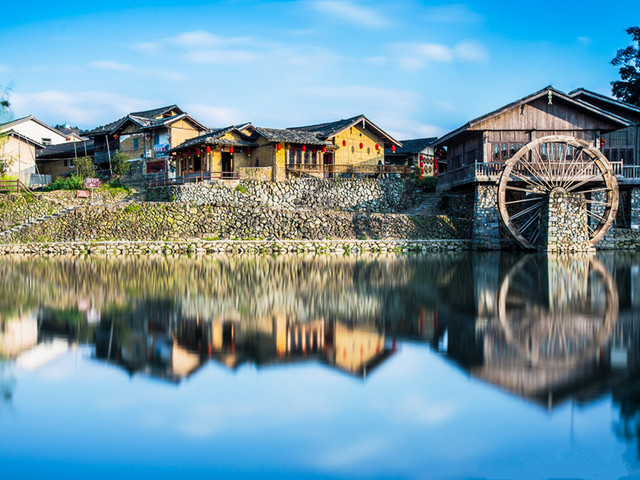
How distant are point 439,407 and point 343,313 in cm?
543

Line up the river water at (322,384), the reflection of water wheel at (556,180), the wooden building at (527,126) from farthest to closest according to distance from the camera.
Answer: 1. the wooden building at (527,126)
2. the reflection of water wheel at (556,180)
3. the river water at (322,384)

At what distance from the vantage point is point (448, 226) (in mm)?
31391

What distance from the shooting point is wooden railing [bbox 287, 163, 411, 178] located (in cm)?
3653

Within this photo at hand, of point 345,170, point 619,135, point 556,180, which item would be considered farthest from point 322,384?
point 345,170

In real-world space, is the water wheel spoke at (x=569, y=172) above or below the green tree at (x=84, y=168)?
below

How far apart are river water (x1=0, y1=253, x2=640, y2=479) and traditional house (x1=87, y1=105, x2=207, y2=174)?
28.5 metres

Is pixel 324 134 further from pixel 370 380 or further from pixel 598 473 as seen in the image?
pixel 598 473

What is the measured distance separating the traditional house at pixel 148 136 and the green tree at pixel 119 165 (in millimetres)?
1822

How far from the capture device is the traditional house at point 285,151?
3581cm

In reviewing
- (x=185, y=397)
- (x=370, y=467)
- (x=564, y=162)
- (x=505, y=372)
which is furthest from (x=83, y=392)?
(x=564, y=162)

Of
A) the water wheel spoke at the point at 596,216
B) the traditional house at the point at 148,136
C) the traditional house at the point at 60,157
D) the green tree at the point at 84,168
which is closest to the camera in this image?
the water wheel spoke at the point at 596,216

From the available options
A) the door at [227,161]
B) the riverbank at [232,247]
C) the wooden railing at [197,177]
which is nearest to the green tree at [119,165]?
the wooden railing at [197,177]

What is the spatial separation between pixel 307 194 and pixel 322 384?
28327 millimetres

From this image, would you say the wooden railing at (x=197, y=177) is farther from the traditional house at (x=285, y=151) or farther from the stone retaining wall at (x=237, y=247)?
the stone retaining wall at (x=237, y=247)
